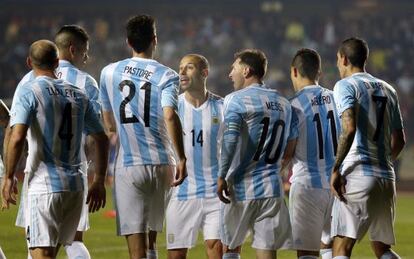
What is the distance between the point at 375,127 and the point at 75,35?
253cm

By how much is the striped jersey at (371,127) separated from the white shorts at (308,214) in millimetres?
583

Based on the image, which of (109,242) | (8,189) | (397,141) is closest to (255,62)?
(397,141)

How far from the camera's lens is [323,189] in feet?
30.1

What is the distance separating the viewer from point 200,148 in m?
9.44

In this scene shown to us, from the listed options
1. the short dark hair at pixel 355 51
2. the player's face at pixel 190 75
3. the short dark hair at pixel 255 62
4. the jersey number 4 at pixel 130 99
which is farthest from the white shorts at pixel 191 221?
the short dark hair at pixel 355 51

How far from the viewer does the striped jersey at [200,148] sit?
366 inches

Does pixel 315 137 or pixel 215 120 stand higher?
pixel 215 120

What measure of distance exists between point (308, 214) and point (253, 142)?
1.12m

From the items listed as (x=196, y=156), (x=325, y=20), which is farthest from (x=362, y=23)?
(x=196, y=156)

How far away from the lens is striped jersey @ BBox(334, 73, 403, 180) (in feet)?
28.1

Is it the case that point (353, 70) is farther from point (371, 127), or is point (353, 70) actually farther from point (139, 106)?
point (139, 106)

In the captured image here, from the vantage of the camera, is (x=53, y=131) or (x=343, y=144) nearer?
(x=53, y=131)

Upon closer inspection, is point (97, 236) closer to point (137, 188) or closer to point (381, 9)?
point (137, 188)

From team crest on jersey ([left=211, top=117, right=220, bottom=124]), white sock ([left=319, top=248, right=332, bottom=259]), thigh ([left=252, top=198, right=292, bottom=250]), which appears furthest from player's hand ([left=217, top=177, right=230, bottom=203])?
white sock ([left=319, top=248, right=332, bottom=259])
